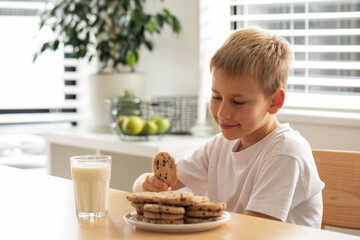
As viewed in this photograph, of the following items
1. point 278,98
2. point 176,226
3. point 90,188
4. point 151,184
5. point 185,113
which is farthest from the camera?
point 185,113

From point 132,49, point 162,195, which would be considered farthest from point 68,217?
point 132,49

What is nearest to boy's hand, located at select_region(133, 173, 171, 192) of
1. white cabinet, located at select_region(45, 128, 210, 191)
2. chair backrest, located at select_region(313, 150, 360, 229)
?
chair backrest, located at select_region(313, 150, 360, 229)

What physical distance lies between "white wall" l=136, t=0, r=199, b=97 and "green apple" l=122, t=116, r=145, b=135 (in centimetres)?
45

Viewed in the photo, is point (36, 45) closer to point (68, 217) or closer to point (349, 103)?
point (349, 103)

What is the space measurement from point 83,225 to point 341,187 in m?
0.74

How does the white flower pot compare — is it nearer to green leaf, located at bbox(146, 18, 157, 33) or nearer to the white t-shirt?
green leaf, located at bbox(146, 18, 157, 33)

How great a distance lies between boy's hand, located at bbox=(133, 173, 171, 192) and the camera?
1159 millimetres

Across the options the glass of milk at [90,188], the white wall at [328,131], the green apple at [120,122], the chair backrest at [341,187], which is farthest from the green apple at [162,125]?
the glass of milk at [90,188]

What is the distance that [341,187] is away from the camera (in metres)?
1.41

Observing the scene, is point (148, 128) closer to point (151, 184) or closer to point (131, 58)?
point (131, 58)

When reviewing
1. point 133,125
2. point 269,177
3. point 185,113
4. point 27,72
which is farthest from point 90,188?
point 27,72

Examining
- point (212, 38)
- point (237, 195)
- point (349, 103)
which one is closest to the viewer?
point (237, 195)

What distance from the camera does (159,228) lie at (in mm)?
886

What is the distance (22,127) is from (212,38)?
1313mm
